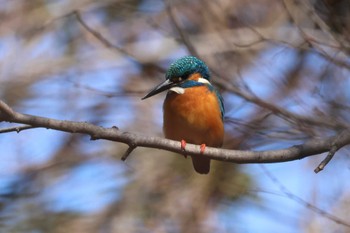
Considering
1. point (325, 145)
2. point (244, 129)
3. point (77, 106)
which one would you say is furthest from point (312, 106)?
point (77, 106)

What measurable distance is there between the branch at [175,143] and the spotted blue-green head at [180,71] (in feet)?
2.63

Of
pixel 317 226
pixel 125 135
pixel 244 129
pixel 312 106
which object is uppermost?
pixel 125 135

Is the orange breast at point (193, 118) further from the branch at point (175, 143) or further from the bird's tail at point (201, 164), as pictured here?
the branch at point (175, 143)

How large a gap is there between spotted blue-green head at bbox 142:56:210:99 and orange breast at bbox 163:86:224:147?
12 centimetres

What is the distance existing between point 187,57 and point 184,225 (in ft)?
6.67

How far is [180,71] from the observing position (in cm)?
399

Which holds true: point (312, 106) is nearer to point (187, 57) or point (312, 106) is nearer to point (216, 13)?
point (187, 57)

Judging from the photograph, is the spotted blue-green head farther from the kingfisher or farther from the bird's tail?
the bird's tail

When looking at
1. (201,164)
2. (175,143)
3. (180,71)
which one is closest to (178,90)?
(180,71)

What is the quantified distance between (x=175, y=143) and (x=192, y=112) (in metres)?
0.75

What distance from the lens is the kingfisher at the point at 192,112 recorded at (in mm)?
3750

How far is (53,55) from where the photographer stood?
637cm

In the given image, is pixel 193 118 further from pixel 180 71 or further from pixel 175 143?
pixel 175 143

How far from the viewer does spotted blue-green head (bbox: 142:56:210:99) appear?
3.96m
